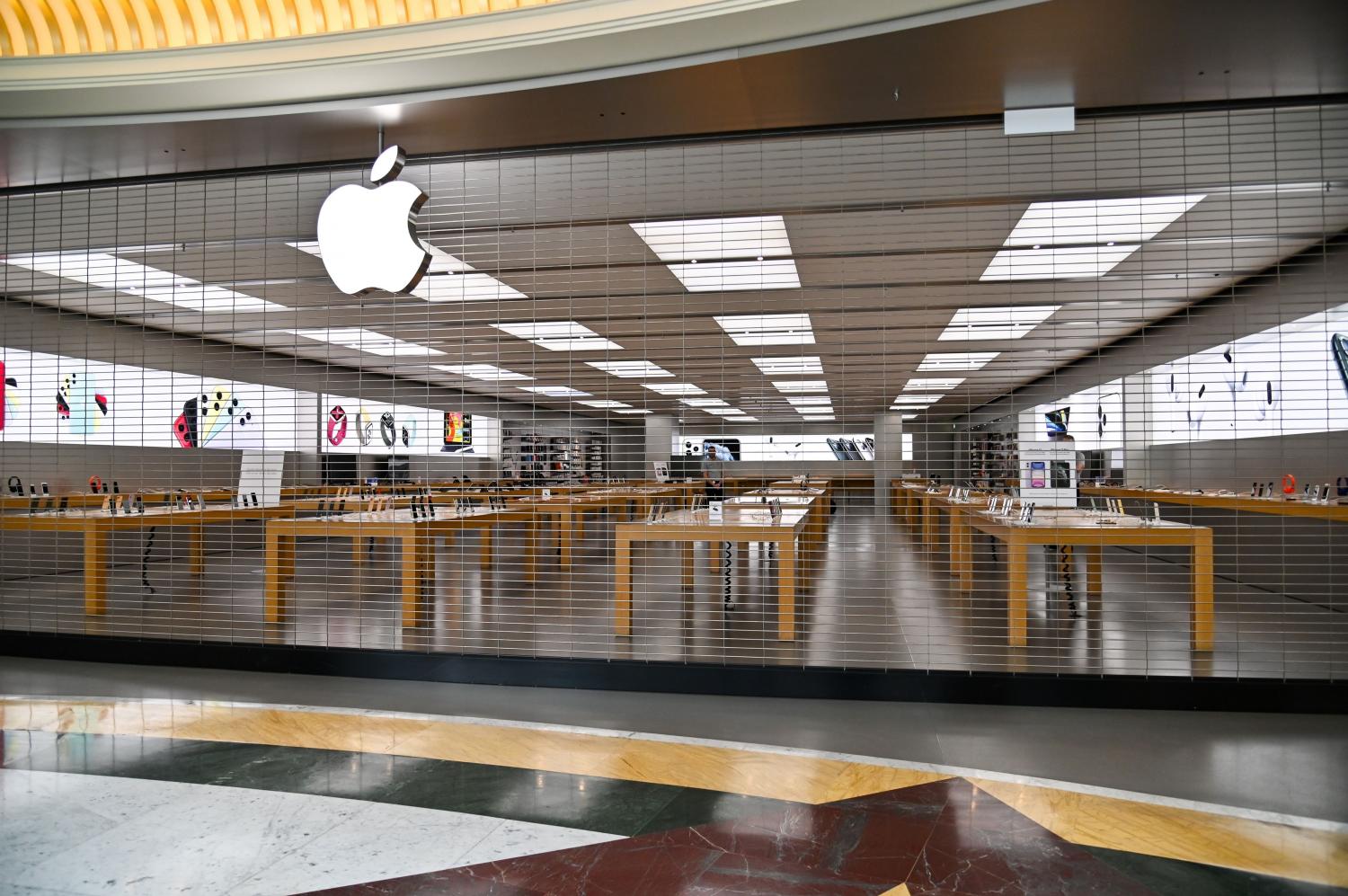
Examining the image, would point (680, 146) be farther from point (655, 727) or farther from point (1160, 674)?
point (1160, 674)

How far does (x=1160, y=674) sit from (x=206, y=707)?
4.59 meters

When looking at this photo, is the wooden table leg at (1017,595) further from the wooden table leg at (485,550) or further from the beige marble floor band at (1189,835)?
the wooden table leg at (485,550)

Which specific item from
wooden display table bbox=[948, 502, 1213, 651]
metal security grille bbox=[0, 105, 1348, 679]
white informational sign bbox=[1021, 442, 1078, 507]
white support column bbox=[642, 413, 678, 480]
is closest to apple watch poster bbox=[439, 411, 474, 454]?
metal security grille bbox=[0, 105, 1348, 679]

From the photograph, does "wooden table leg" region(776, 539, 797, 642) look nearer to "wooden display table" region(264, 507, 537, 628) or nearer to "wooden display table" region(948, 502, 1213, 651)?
"wooden display table" region(948, 502, 1213, 651)

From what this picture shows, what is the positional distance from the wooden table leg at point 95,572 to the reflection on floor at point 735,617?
12cm

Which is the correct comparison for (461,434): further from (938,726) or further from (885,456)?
(938,726)

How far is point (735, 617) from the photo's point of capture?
18.7ft

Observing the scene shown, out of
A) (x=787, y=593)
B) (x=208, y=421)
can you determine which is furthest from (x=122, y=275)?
(x=787, y=593)

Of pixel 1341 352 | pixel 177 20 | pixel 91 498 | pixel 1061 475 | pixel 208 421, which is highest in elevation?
pixel 177 20

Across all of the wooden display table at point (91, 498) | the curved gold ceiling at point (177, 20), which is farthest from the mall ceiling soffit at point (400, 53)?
the wooden display table at point (91, 498)

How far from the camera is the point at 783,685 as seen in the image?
13.2 feet

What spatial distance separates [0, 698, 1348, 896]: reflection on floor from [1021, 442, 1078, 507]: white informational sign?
283 centimetres

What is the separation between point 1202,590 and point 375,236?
5.03 meters

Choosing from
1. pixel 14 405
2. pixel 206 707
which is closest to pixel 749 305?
pixel 206 707
